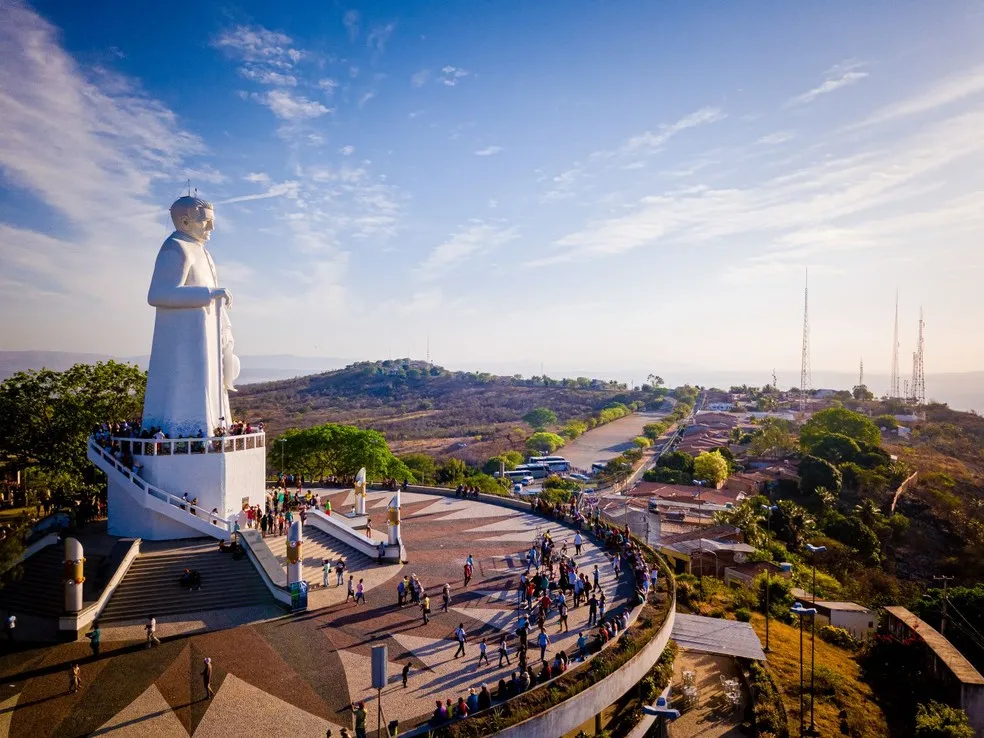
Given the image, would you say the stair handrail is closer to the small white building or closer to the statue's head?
the statue's head

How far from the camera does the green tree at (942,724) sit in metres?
19.2

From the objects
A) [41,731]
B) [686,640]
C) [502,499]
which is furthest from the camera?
[502,499]

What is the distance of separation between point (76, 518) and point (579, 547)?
885 inches

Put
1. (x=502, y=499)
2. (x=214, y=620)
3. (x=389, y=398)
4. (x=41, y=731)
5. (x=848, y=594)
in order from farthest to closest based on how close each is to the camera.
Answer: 1. (x=389, y=398)
2. (x=502, y=499)
3. (x=848, y=594)
4. (x=214, y=620)
5. (x=41, y=731)

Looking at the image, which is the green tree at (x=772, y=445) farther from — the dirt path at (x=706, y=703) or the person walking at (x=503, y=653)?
the person walking at (x=503, y=653)

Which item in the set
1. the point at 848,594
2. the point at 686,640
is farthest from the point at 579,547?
the point at 848,594

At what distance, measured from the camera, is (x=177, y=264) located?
1021 inches

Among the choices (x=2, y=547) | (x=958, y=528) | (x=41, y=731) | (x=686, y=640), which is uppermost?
(x=2, y=547)

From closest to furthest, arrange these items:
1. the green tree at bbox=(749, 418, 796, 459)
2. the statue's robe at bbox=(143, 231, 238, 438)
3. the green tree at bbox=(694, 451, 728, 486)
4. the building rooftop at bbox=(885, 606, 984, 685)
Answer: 1. the building rooftop at bbox=(885, 606, 984, 685)
2. the statue's robe at bbox=(143, 231, 238, 438)
3. the green tree at bbox=(694, 451, 728, 486)
4. the green tree at bbox=(749, 418, 796, 459)

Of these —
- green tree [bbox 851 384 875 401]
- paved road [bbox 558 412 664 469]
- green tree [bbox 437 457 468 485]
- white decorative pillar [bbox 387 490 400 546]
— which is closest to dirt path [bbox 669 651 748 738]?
white decorative pillar [bbox 387 490 400 546]

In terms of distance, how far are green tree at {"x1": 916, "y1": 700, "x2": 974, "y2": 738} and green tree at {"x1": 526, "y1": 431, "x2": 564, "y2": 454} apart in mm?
72679

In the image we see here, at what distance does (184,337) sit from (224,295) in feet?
8.21

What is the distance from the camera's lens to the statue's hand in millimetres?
26094

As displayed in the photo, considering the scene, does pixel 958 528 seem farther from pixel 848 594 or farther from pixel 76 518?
pixel 76 518
